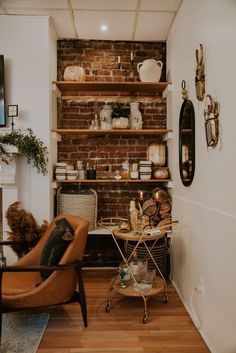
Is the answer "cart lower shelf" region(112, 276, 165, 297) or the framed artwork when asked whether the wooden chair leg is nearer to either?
"cart lower shelf" region(112, 276, 165, 297)

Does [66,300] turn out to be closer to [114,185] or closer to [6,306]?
[6,306]

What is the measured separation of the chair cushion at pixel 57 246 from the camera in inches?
101

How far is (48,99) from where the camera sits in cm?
358

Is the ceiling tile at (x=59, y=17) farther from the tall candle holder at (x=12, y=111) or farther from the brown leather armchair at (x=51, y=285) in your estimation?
the brown leather armchair at (x=51, y=285)

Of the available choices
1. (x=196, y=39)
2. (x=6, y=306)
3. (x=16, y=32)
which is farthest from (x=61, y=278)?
(x=16, y=32)

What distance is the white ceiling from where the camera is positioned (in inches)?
127

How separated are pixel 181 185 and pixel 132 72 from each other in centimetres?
177

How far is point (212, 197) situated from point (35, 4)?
2.74 meters

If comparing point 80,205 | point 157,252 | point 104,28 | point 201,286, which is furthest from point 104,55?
point 201,286

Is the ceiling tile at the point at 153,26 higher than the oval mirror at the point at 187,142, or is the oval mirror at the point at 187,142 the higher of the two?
the ceiling tile at the point at 153,26

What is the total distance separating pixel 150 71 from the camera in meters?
3.74

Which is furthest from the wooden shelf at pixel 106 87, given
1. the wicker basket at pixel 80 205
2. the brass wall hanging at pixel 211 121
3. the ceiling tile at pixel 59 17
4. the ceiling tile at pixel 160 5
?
the brass wall hanging at pixel 211 121

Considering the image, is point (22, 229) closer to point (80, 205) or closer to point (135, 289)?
point (80, 205)

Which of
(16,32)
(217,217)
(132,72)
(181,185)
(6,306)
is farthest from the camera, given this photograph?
(132,72)
